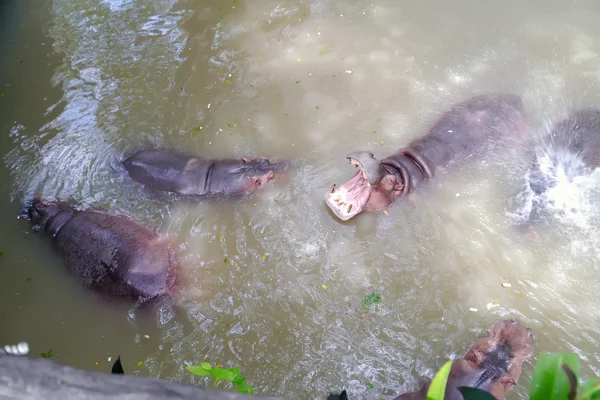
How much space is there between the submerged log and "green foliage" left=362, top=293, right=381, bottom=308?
3.40 meters

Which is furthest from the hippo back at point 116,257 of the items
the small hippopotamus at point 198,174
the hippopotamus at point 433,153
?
the hippopotamus at point 433,153

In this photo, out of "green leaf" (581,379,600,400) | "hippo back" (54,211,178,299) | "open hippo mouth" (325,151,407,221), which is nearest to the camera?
"green leaf" (581,379,600,400)

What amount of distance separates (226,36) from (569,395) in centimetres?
706

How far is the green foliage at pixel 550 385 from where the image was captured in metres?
1.49

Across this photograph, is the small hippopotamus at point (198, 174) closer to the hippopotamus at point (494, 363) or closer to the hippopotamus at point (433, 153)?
the hippopotamus at point (433, 153)

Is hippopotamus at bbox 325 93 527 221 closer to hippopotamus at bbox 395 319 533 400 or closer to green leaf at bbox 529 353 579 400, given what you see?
hippopotamus at bbox 395 319 533 400

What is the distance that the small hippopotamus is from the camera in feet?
18.6

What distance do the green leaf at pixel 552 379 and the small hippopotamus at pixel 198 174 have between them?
447cm

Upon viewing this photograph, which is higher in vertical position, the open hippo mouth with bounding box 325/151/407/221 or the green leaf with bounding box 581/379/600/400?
the green leaf with bounding box 581/379/600/400

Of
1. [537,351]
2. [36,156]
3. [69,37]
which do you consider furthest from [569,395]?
[69,37]

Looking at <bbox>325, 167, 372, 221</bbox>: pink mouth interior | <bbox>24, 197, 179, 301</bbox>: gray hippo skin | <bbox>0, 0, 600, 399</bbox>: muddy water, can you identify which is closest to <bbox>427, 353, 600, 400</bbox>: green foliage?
<bbox>0, 0, 600, 399</bbox>: muddy water

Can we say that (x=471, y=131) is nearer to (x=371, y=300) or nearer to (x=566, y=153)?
(x=566, y=153)

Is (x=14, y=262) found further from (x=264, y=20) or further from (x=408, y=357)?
(x=264, y=20)

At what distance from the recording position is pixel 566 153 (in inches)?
238
